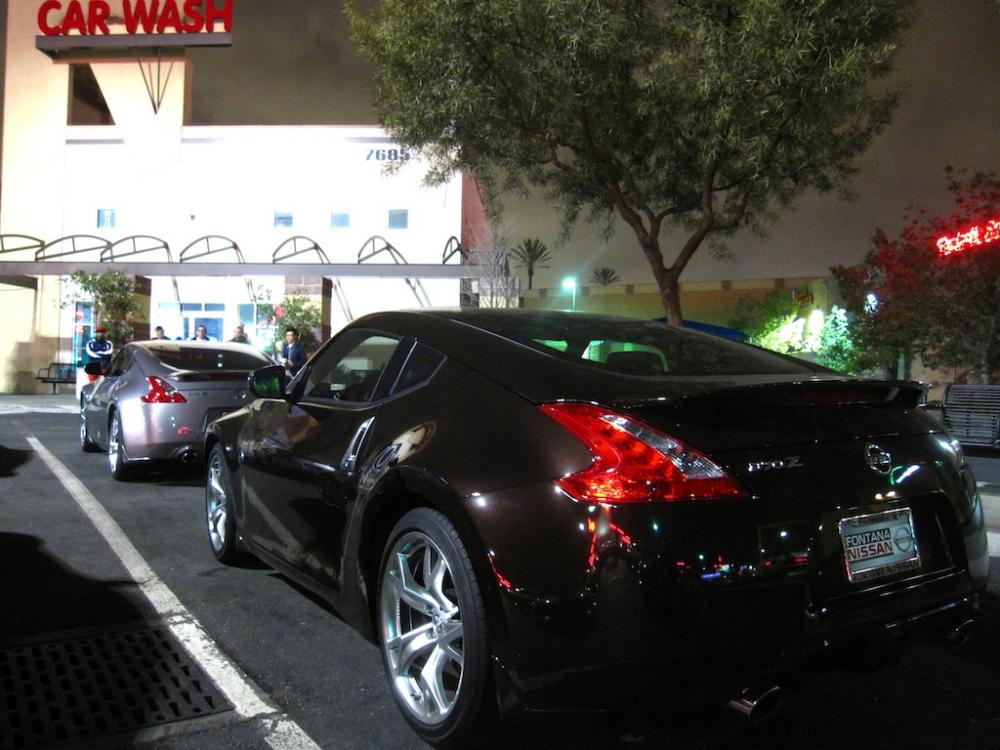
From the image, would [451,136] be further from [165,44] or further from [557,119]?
[165,44]

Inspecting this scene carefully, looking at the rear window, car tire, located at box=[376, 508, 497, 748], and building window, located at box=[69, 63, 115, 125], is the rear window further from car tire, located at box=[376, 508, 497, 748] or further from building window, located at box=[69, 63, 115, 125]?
building window, located at box=[69, 63, 115, 125]

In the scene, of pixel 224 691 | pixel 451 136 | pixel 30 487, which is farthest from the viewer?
pixel 451 136

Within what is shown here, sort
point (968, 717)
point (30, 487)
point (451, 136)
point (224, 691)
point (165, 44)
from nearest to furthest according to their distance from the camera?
point (968, 717), point (224, 691), point (30, 487), point (451, 136), point (165, 44)

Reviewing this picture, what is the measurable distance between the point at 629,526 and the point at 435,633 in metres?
0.84

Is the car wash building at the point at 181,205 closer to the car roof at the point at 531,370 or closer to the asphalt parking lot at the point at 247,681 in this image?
the asphalt parking lot at the point at 247,681

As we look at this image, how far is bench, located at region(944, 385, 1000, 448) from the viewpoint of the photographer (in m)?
9.02

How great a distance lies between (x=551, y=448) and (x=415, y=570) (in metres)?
0.76

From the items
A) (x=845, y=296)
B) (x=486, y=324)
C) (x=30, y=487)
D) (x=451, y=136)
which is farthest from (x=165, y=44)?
(x=486, y=324)

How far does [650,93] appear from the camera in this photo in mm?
10469

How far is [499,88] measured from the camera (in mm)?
10266

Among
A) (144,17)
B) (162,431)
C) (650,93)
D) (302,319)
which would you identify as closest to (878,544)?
(162,431)

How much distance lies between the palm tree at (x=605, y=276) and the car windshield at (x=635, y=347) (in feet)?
251

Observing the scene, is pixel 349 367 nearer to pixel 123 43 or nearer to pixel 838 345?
pixel 838 345

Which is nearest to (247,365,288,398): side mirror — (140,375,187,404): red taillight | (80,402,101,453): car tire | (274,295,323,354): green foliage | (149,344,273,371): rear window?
(140,375,187,404): red taillight
